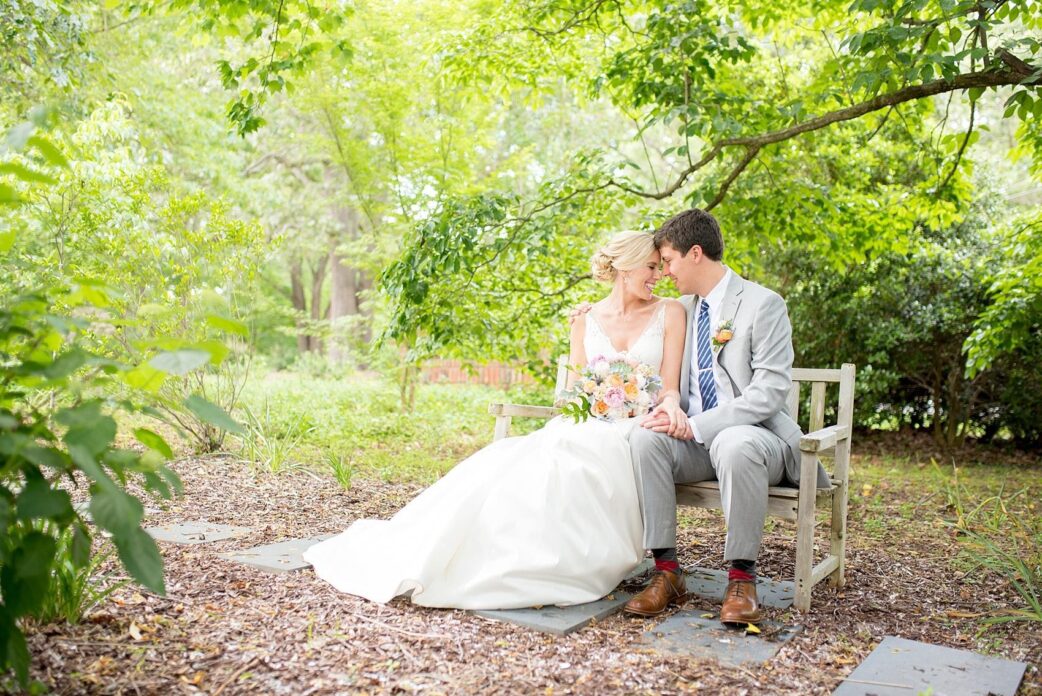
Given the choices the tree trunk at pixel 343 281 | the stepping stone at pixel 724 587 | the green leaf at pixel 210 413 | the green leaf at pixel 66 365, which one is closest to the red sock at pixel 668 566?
the stepping stone at pixel 724 587

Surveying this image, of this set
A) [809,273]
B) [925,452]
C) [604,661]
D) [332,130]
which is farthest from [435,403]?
[604,661]

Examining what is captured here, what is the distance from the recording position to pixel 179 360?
1.63m

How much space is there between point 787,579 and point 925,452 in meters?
5.33

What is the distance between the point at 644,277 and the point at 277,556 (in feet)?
6.77

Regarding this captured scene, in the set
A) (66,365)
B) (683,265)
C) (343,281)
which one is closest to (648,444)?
(683,265)

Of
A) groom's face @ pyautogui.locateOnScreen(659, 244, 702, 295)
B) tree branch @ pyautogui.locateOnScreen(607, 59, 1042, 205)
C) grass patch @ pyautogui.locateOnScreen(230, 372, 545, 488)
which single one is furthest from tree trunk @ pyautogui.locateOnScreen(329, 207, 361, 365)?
groom's face @ pyautogui.locateOnScreen(659, 244, 702, 295)

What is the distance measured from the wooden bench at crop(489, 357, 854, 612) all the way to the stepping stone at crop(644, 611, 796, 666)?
0.30 metres

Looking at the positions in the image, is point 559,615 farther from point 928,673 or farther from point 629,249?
point 629,249

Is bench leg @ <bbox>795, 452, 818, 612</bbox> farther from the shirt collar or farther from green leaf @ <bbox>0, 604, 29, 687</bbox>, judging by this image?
green leaf @ <bbox>0, 604, 29, 687</bbox>

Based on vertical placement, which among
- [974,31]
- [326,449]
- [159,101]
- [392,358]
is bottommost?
[326,449]

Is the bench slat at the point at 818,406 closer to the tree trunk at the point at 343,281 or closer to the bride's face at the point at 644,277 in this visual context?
the bride's face at the point at 644,277

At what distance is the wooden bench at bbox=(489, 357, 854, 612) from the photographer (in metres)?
3.18

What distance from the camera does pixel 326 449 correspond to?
22.9ft

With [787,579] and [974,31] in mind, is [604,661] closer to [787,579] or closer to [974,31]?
[787,579]
